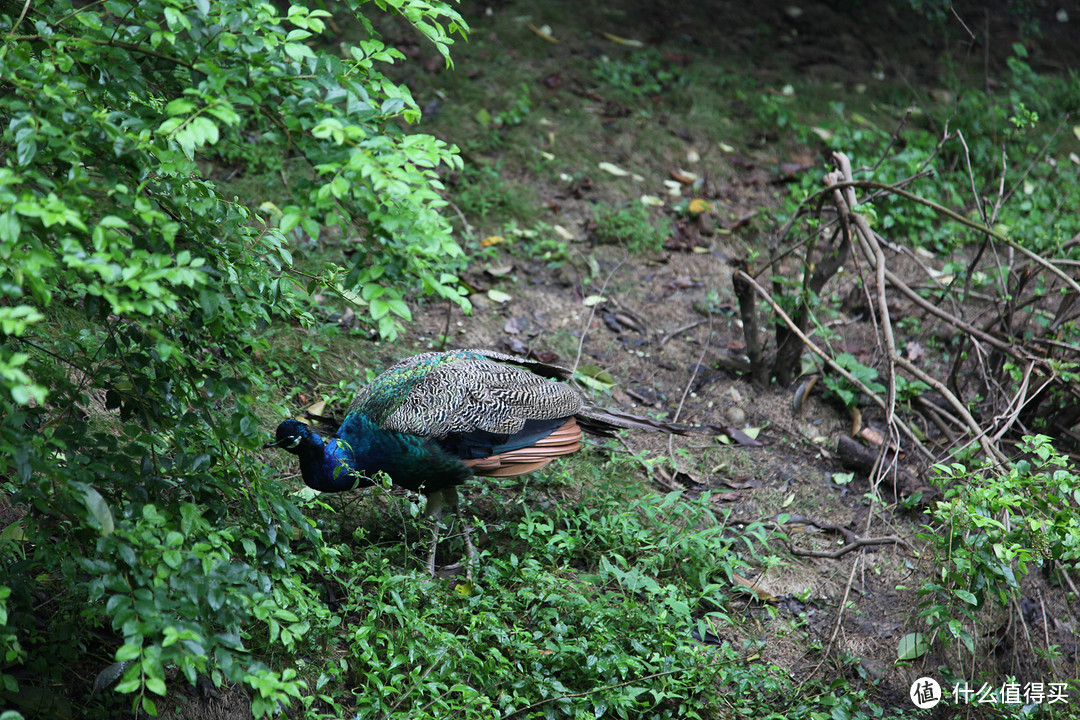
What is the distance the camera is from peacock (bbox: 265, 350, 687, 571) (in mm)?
3285

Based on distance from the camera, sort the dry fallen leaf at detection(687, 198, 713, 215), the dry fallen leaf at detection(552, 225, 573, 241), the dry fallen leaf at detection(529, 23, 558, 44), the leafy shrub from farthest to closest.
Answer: the dry fallen leaf at detection(529, 23, 558, 44)
the dry fallen leaf at detection(687, 198, 713, 215)
the dry fallen leaf at detection(552, 225, 573, 241)
the leafy shrub

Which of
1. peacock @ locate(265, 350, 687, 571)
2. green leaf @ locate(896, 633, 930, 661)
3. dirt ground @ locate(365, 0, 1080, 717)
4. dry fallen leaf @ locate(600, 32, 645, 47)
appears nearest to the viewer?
green leaf @ locate(896, 633, 930, 661)

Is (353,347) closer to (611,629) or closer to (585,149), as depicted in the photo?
(611,629)

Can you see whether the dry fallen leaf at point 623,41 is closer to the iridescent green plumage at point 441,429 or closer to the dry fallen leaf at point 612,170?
the dry fallen leaf at point 612,170

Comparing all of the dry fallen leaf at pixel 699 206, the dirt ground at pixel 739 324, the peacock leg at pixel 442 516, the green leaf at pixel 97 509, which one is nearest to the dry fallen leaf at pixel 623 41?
the dirt ground at pixel 739 324

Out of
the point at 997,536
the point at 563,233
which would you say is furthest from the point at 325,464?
the point at 563,233

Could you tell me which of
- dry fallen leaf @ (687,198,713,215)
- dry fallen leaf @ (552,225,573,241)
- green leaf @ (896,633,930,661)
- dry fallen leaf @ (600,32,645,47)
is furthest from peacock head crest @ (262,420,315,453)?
dry fallen leaf @ (600,32,645,47)

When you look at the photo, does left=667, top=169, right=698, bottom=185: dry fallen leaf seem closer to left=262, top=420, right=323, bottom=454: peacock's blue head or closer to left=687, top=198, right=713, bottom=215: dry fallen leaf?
left=687, top=198, right=713, bottom=215: dry fallen leaf

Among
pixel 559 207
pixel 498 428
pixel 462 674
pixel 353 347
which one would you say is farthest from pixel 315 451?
pixel 559 207

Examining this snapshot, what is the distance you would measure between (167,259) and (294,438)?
56.9 inches

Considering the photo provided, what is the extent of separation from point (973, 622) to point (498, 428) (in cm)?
197

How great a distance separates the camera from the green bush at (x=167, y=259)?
1814mm

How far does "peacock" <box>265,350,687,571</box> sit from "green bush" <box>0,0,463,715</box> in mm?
719

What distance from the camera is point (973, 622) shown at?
10.8 feet
